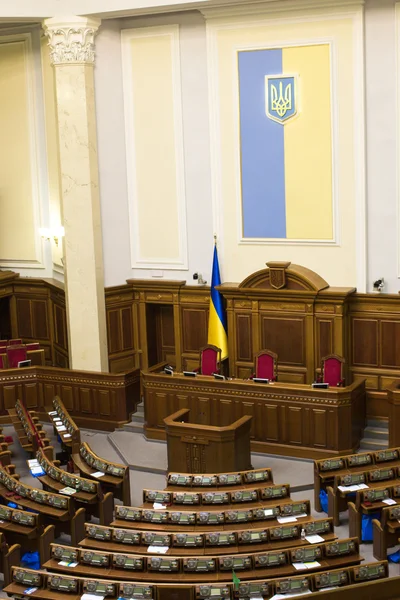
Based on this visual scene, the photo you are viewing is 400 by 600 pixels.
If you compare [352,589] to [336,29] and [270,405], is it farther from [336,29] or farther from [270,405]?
[336,29]

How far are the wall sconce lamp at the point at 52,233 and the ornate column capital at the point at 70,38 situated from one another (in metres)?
2.95

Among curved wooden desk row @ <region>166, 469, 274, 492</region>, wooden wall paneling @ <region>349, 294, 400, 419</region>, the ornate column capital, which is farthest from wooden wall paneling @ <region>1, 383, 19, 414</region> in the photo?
wooden wall paneling @ <region>349, 294, 400, 419</region>

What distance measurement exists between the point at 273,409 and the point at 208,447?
5.00 ft

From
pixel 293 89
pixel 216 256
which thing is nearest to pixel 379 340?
pixel 216 256

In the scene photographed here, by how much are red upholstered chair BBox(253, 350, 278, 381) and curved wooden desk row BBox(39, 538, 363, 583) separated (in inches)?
212

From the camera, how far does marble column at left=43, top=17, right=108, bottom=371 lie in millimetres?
15398

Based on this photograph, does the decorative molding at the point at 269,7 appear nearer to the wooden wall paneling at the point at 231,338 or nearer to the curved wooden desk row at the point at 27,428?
the wooden wall paneling at the point at 231,338

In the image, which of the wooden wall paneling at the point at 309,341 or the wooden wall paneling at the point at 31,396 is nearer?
the wooden wall paneling at the point at 309,341

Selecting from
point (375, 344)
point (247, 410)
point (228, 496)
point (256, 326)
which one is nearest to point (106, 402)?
point (247, 410)

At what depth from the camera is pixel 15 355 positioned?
53.8ft

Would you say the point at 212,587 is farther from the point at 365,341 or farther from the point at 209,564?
the point at 365,341

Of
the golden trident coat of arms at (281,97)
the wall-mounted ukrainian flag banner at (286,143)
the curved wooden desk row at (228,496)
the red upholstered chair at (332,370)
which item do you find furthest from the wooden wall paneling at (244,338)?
the curved wooden desk row at (228,496)

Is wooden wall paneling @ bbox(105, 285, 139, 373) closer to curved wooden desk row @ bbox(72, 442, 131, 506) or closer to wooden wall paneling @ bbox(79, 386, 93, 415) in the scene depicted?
wooden wall paneling @ bbox(79, 386, 93, 415)

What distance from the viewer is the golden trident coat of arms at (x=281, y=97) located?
14703 mm
